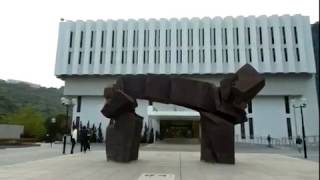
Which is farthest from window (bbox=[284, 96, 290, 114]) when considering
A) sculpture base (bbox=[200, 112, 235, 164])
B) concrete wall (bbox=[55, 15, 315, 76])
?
sculpture base (bbox=[200, 112, 235, 164])

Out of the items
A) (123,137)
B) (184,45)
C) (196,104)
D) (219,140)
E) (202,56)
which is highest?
(184,45)

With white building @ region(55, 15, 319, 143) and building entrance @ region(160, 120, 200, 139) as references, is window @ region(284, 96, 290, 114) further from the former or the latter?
building entrance @ region(160, 120, 200, 139)

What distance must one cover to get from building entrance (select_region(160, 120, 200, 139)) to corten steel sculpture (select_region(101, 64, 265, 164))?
47.6 meters

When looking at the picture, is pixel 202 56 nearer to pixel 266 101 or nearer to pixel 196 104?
pixel 266 101

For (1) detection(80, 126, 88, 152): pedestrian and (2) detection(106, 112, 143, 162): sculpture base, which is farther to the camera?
(1) detection(80, 126, 88, 152): pedestrian

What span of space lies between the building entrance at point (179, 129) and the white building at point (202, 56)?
8.94 meters

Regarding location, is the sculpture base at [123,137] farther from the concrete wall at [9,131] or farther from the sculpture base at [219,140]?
the concrete wall at [9,131]

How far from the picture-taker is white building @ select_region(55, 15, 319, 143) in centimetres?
5194

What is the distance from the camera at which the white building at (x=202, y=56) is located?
51938mm

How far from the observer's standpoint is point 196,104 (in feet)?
50.3

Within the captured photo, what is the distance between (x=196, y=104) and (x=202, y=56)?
38727 millimetres

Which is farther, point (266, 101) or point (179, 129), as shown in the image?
point (179, 129)

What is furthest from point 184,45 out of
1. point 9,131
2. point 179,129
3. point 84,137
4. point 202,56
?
point 84,137

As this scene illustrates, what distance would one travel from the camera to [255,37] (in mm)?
52406
